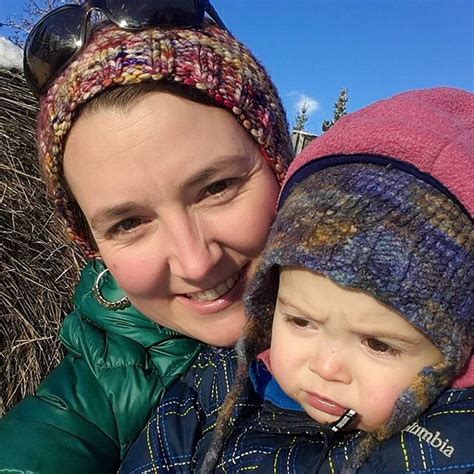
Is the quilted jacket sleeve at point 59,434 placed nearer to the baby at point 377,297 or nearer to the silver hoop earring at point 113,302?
the silver hoop earring at point 113,302

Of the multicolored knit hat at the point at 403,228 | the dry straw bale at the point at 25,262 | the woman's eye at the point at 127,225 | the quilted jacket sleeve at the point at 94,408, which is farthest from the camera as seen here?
the dry straw bale at the point at 25,262

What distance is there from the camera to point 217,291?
1632mm

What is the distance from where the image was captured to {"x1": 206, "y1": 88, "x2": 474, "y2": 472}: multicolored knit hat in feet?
3.89

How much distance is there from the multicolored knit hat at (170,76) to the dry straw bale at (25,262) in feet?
3.48

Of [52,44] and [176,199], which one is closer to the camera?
[176,199]

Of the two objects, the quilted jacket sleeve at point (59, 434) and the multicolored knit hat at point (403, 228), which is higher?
the multicolored knit hat at point (403, 228)

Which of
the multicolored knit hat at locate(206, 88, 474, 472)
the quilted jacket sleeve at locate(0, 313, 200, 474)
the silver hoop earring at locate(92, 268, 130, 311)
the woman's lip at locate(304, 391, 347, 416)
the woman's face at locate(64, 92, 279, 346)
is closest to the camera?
the multicolored knit hat at locate(206, 88, 474, 472)

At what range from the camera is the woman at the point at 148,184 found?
4.94 ft

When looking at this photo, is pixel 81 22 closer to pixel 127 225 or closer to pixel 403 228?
pixel 127 225

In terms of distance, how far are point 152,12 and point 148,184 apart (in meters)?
0.43

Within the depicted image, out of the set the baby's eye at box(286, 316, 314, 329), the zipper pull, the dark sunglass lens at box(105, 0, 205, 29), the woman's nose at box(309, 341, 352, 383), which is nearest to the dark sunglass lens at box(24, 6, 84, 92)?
the dark sunglass lens at box(105, 0, 205, 29)

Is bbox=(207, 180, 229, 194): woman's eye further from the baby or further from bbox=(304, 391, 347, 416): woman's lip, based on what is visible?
bbox=(304, 391, 347, 416): woman's lip

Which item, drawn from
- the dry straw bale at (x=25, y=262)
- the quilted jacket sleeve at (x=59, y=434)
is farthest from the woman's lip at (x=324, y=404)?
the dry straw bale at (x=25, y=262)

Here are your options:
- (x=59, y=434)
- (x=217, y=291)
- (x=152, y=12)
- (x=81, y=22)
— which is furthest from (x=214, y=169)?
(x=59, y=434)
